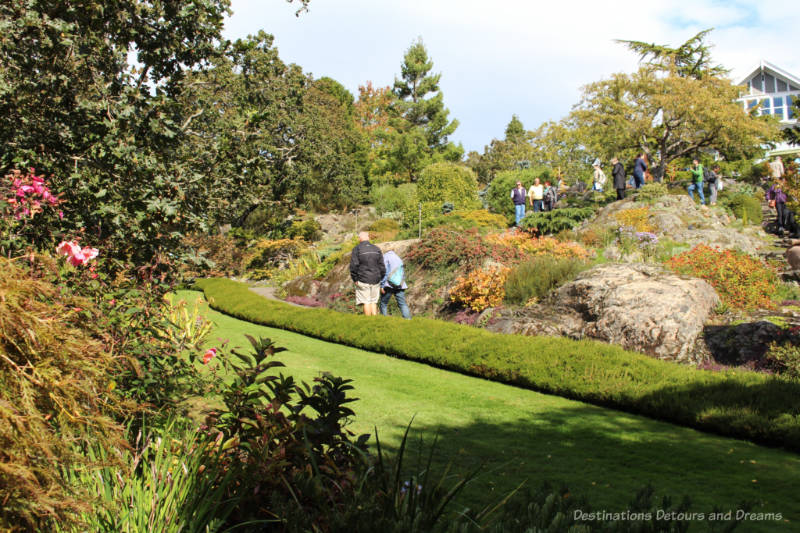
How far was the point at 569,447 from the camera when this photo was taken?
4617mm

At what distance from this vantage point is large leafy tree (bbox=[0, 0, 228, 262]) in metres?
3.90

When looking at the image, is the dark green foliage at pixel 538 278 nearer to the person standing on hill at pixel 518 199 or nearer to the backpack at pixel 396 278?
the backpack at pixel 396 278

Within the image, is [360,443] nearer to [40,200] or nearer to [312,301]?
[40,200]

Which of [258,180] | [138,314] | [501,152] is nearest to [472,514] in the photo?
[138,314]

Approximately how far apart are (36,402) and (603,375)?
5644mm

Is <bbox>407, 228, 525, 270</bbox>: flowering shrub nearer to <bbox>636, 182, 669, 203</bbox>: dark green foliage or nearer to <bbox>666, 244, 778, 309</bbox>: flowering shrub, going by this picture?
<bbox>666, 244, 778, 309</bbox>: flowering shrub

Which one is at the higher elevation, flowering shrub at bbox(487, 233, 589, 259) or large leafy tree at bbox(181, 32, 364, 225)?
large leafy tree at bbox(181, 32, 364, 225)

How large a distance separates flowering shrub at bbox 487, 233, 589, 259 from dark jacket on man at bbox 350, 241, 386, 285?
13.9ft

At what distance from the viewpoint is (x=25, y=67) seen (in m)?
3.92

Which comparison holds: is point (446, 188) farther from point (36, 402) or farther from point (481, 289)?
point (36, 402)

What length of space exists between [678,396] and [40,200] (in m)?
5.73

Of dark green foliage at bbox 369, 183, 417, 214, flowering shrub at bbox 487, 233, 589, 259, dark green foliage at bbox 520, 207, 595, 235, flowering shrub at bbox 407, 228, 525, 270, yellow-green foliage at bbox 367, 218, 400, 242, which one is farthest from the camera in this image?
dark green foliage at bbox 369, 183, 417, 214

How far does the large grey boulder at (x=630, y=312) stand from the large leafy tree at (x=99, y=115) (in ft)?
21.2

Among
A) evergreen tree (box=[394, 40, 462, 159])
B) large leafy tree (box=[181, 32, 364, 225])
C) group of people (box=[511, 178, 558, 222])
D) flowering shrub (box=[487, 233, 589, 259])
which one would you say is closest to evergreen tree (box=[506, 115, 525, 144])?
evergreen tree (box=[394, 40, 462, 159])
